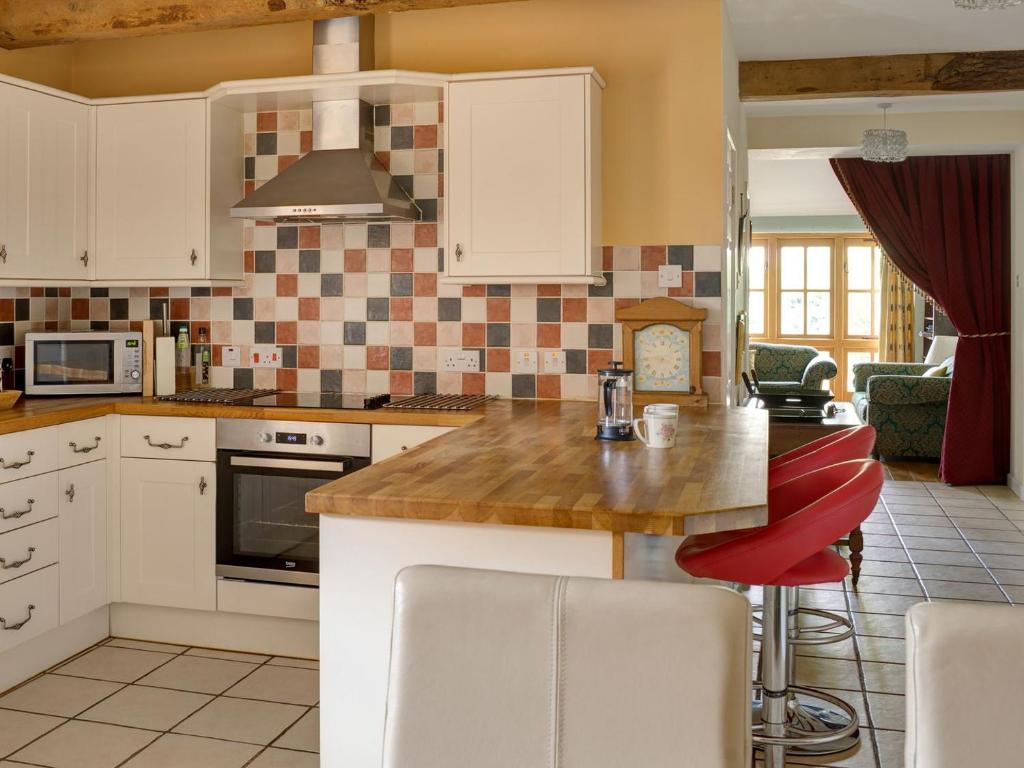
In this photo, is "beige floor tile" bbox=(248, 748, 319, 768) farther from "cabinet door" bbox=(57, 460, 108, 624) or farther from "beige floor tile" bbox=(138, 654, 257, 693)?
"cabinet door" bbox=(57, 460, 108, 624)

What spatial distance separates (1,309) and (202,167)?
1035 millimetres

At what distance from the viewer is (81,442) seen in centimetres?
385

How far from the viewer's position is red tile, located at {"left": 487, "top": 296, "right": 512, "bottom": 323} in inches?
170

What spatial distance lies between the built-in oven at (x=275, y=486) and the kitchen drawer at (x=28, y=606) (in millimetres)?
591

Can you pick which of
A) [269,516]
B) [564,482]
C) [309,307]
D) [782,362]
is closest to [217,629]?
[269,516]

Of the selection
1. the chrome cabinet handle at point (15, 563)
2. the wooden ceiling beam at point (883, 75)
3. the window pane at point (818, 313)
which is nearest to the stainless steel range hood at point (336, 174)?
the chrome cabinet handle at point (15, 563)

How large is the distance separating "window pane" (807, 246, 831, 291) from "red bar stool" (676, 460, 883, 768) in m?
10.4

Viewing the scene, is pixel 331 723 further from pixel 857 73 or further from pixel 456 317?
pixel 857 73

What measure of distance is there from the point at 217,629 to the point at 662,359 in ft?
6.73

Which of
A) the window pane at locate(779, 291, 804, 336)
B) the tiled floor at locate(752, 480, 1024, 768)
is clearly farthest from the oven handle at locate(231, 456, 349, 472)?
the window pane at locate(779, 291, 804, 336)

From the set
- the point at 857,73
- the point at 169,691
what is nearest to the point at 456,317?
the point at 169,691

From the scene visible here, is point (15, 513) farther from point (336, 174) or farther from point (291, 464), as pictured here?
point (336, 174)

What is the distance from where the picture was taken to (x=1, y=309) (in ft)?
14.1

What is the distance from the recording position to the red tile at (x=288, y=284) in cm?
452
